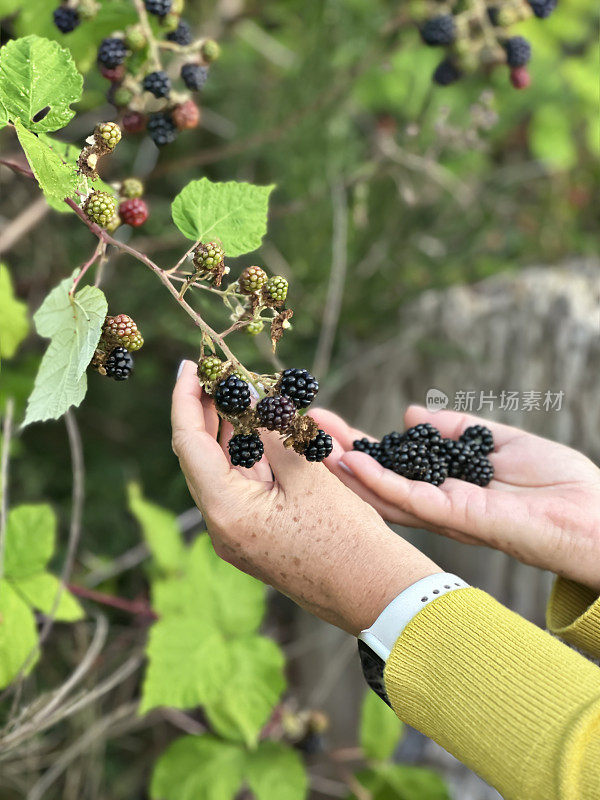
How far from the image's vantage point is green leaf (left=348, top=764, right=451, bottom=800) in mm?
1332

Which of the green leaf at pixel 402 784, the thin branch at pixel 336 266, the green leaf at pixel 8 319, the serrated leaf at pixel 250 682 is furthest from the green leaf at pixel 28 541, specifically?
the green leaf at pixel 402 784

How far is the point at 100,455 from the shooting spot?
1.86 meters

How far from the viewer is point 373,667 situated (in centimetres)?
74

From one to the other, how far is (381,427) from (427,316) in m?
0.32

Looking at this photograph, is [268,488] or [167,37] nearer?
[268,488]

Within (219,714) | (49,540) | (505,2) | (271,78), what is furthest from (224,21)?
(219,714)

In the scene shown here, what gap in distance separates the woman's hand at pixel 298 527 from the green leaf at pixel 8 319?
29 cm

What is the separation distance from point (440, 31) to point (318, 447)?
0.84 meters

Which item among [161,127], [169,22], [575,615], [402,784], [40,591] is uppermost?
[169,22]

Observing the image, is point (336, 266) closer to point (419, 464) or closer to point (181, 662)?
point (419, 464)

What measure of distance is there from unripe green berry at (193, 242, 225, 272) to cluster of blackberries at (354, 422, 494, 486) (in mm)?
347

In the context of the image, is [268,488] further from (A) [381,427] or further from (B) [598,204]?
(B) [598,204]

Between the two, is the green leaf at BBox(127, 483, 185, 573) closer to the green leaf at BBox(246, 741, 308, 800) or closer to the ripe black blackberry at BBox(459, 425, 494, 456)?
the green leaf at BBox(246, 741, 308, 800)

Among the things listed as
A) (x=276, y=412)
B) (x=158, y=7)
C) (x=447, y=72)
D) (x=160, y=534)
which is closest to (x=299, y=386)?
(x=276, y=412)
